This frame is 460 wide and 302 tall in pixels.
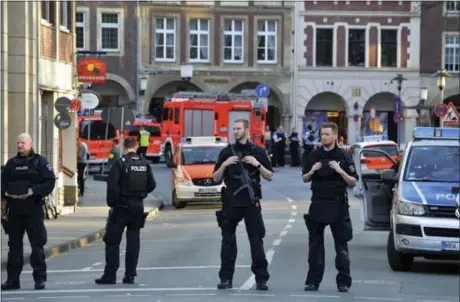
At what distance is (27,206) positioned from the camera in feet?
48.4

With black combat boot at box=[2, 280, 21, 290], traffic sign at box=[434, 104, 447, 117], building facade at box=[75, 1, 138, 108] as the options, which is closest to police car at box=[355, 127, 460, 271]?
black combat boot at box=[2, 280, 21, 290]

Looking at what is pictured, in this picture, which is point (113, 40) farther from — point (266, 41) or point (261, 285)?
point (261, 285)

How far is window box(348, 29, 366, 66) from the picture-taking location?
6500cm

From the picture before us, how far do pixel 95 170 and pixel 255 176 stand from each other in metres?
36.7

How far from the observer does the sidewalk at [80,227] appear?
21234 millimetres

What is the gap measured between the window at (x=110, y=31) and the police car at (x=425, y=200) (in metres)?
45.1

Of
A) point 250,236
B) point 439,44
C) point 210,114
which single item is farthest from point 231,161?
point 439,44

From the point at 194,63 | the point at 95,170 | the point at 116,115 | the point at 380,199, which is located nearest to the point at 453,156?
the point at 380,199

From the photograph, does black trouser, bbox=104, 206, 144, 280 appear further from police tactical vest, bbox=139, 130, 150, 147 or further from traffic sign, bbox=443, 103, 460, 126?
police tactical vest, bbox=139, 130, 150, 147

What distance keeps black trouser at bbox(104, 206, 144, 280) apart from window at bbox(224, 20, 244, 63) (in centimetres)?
4911

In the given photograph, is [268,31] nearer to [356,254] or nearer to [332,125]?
[356,254]

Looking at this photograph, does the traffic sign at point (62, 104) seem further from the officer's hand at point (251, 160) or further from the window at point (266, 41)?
the window at point (266, 41)

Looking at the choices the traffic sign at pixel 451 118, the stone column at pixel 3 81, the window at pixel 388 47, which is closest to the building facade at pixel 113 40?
the window at pixel 388 47

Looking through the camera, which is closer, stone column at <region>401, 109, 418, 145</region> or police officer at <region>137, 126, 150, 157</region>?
police officer at <region>137, 126, 150, 157</region>
